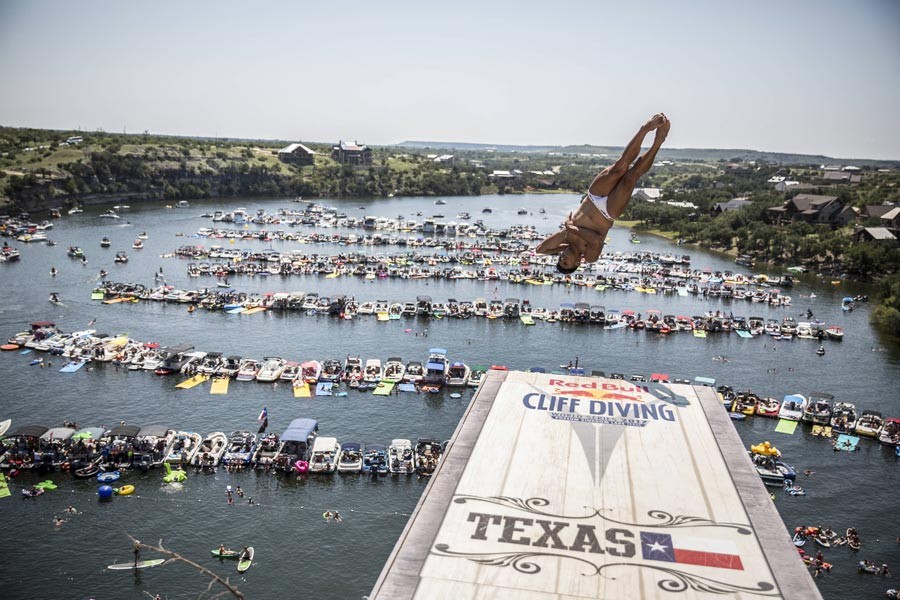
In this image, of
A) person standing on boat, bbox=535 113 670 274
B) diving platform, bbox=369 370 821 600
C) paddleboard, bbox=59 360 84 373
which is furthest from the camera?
paddleboard, bbox=59 360 84 373

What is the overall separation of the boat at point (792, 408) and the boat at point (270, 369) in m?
23.9

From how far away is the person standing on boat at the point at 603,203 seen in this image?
10.4 m

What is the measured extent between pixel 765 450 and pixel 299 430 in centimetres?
1842

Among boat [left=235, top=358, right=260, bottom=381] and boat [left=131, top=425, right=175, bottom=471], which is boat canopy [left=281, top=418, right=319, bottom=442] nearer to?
boat [left=131, top=425, right=175, bottom=471]

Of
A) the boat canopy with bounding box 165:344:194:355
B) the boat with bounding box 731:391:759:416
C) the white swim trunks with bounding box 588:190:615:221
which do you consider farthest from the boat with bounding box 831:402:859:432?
the boat canopy with bounding box 165:344:194:355

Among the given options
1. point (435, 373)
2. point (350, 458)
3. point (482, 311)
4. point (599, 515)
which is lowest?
point (350, 458)

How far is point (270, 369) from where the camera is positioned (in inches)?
1345

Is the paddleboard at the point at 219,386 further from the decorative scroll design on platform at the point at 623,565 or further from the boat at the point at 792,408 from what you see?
the boat at the point at 792,408

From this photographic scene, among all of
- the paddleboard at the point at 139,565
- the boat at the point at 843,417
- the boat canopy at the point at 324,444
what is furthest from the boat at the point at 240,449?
the boat at the point at 843,417

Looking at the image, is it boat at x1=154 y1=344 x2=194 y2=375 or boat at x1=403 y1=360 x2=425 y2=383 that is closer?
boat at x1=403 y1=360 x2=425 y2=383

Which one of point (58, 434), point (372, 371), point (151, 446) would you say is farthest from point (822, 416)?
point (58, 434)

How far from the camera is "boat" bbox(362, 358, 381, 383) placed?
3331 centimetres

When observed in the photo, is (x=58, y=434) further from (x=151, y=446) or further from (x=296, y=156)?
(x=296, y=156)

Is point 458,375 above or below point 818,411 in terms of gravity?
above
